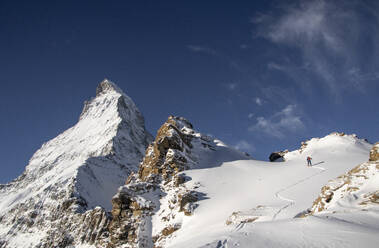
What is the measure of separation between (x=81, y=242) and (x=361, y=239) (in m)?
52.6

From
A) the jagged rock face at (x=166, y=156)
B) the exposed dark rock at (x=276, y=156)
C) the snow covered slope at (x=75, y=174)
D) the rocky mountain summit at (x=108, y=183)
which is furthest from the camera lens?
the snow covered slope at (x=75, y=174)

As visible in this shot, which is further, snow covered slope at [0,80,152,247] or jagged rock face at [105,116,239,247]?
snow covered slope at [0,80,152,247]

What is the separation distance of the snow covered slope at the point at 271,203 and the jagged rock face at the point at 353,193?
2.46 metres

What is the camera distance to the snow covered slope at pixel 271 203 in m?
10.6

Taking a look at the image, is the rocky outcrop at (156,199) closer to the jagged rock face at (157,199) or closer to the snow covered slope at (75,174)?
the jagged rock face at (157,199)

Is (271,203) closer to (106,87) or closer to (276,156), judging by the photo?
(276,156)

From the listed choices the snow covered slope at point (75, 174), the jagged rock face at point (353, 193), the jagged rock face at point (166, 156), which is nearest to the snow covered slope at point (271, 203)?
the jagged rock face at point (353, 193)

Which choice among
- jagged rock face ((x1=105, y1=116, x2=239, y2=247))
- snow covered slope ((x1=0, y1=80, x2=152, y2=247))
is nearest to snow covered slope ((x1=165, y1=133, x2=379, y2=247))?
jagged rock face ((x1=105, y1=116, x2=239, y2=247))

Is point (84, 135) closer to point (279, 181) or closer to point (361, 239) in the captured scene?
point (279, 181)

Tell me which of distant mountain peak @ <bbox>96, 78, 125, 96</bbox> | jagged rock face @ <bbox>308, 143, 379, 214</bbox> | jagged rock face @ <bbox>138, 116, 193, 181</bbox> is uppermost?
distant mountain peak @ <bbox>96, 78, 125, 96</bbox>

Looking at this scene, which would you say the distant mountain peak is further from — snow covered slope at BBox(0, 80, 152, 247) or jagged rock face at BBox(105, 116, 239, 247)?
jagged rock face at BBox(105, 116, 239, 247)

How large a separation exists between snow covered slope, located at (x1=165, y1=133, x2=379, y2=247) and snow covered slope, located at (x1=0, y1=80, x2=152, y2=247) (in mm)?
25969

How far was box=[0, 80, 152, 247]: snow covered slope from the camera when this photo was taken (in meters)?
74.3

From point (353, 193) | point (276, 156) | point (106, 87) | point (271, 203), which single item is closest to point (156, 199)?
point (271, 203)
